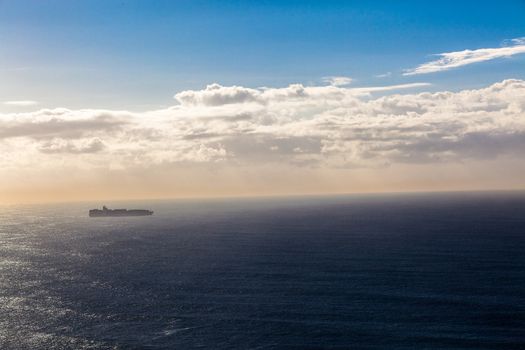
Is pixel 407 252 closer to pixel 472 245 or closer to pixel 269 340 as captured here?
pixel 472 245

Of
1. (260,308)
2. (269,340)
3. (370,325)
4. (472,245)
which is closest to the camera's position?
(269,340)

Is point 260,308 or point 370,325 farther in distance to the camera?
point 260,308

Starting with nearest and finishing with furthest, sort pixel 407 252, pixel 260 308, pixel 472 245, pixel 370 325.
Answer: pixel 370 325 < pixel 260 308 < pixel 407 252 < pixel 472 245

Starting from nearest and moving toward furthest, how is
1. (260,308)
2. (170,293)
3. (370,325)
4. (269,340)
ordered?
(269,340) → (370,325) → (260,308) → (170,293)

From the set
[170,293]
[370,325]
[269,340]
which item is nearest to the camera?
[269,340]

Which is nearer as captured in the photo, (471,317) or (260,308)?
(471,317)

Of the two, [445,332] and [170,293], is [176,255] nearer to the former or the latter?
[170,293]

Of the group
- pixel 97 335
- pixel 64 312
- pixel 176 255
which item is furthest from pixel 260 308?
pixel 176 255

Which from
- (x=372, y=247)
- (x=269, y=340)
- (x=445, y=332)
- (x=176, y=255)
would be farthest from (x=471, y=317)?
(x=176, y=255)
